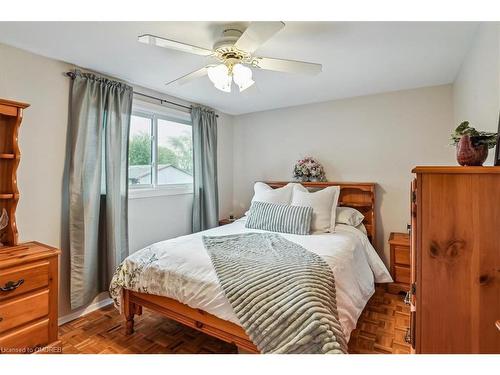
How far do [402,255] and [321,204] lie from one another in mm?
968

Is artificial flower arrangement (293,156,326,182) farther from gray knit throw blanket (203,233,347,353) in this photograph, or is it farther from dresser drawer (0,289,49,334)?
dresser drawer (0,289,49,334)

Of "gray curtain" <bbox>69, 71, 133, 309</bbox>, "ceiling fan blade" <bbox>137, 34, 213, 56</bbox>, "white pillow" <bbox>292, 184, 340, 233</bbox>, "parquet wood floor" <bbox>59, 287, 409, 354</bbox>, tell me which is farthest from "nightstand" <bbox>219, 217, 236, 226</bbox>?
"ceiling fan blade" <bbox>137, 34, 213, 56</bbox>

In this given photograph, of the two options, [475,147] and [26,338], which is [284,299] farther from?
[26,338]

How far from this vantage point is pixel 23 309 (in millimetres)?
1666

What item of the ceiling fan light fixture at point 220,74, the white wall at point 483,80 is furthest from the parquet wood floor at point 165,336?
the ceiling fan light fixture at point 220,74

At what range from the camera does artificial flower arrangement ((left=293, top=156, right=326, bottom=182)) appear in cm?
340

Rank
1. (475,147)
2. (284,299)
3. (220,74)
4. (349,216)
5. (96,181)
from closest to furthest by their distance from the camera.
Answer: (475,147) → (284,299) → (220,74) → (96,181) → (349,216)

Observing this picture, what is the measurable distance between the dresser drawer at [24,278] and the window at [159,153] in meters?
1.18

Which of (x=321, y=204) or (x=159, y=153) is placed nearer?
(x=321, y=204)

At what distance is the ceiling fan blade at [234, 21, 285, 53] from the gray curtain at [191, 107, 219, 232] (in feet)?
6.44

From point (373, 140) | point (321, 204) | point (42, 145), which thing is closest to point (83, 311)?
point (42, 145)

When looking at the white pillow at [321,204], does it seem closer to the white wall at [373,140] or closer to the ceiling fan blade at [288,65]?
the white wall at [373,140]

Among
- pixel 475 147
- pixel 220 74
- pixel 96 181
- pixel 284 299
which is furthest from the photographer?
pixel 96 181

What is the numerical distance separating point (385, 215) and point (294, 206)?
1.17 m
